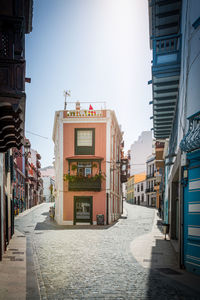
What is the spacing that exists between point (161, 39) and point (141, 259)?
766 centimetres

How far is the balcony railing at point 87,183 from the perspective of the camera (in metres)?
24.7

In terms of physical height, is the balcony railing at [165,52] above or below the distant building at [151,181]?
above

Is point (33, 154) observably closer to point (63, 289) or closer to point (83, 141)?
point (83, 141)

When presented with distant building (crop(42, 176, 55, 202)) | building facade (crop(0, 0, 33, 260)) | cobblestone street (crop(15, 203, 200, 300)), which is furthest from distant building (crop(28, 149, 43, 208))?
building facade (crop(0, 0, 33, 260))

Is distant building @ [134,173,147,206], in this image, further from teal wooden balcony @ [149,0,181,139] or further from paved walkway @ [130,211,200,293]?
teal wooden balcony @ [149,0,181,139]

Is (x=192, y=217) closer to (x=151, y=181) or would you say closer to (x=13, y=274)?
(x=13, y=274)

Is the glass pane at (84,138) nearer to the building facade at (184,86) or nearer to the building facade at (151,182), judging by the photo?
the building facade at (184,86)

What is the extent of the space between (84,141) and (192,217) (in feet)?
59.9

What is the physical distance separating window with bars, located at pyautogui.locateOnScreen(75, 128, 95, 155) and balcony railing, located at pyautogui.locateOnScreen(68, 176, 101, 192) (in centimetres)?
219

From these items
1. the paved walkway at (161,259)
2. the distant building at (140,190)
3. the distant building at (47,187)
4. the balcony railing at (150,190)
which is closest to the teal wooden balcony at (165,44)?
the paved walkway at (161,259)

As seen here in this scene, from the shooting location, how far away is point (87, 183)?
24750 millimetres

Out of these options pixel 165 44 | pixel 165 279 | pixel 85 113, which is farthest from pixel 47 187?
pixel 165 279

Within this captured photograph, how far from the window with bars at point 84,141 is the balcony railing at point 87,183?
219cm

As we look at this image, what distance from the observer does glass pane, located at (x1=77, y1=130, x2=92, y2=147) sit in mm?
25697
